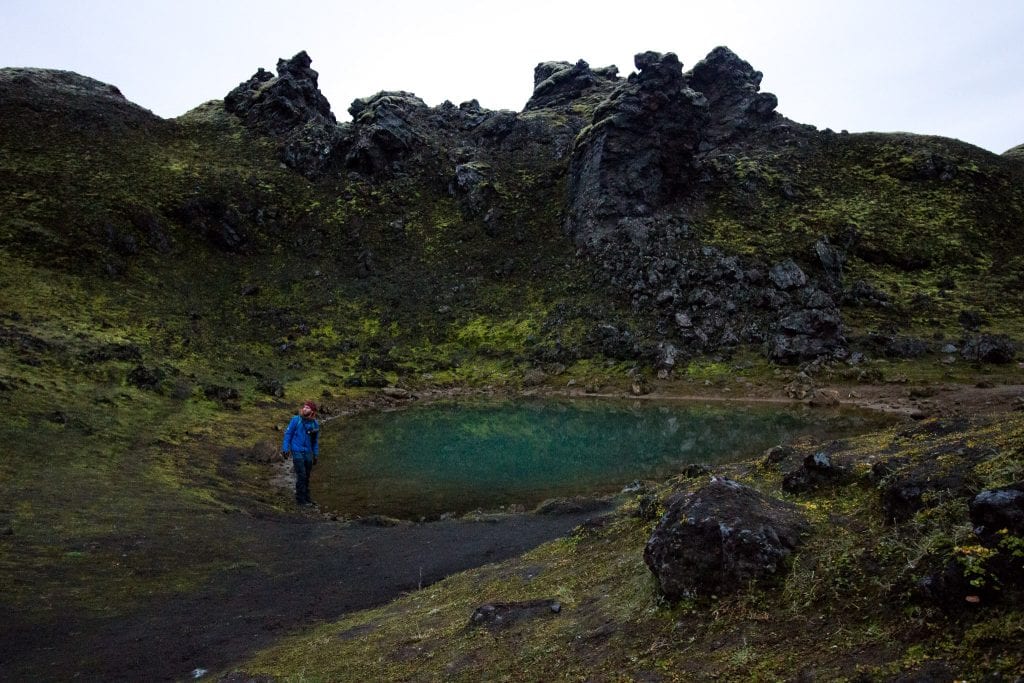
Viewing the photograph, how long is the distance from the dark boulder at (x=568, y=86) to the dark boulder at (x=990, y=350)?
8413cm

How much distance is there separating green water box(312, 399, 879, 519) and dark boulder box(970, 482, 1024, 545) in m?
20.3

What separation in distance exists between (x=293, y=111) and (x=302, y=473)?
8897cm

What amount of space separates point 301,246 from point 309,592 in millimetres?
72168

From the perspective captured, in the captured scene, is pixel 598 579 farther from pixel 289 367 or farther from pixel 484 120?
pixel 484 120

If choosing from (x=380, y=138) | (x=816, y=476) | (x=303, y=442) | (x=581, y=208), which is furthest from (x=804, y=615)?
(x=380, y=138)

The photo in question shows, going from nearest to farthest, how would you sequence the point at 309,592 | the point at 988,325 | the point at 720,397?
the point at 309,592 < the point at 720,397 < the point at 988,325

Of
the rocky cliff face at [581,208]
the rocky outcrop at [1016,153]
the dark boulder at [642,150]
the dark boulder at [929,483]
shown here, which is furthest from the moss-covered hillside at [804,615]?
the rocky outcrop at [1016,153]

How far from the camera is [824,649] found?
5.82 meters

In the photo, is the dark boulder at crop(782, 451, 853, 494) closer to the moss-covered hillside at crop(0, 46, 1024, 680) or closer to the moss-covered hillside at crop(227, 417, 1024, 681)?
the moss-covered hillside at crop(227, 417, 1024, 681)

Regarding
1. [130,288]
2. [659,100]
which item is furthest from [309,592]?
[659,100]

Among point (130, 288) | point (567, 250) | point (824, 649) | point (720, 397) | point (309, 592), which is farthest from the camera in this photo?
point (567, 250)

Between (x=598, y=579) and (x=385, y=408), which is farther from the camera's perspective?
(x=385, y=408)

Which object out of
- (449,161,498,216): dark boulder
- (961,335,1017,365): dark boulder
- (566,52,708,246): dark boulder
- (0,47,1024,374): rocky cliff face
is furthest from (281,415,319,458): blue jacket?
(449,161,498,216): dark boulder

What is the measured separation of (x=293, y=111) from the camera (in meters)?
97.6
